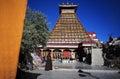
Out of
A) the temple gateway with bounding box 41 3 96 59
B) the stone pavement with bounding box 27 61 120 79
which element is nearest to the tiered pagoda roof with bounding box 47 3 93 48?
the temple gateway with bounding box 41 3 96 59

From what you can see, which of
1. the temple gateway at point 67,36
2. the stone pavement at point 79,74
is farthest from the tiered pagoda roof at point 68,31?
the stone pavement at point 79,74

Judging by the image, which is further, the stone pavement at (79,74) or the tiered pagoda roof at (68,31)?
the tiered pagoda roof at (68,31)

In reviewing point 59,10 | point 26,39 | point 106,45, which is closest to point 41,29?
point 26,39

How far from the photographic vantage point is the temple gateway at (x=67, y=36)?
4141 centimetres

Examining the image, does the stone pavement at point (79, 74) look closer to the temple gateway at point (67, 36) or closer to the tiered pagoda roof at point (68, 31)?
the temple gateway at point (67, 36)

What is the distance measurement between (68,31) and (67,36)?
71.3 inches

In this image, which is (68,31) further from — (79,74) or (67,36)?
(79,74)

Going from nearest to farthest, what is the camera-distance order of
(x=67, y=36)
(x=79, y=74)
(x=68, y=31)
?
(x=79, y=74) < (x=67, y=36) < (x=68, y=31)

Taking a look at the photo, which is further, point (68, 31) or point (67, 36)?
point (68, 31)

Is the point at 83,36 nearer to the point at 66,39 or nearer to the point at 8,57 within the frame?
the point at 66,39

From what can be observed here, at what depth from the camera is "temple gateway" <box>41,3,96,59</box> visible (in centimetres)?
4141

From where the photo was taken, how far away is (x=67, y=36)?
4466 cm

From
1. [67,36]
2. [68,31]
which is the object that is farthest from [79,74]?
[68,31]

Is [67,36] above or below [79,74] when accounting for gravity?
above
